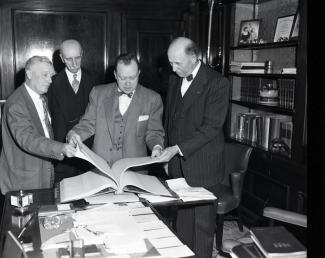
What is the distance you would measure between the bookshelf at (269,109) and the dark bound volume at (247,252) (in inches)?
85.5

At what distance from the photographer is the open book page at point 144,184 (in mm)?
2252

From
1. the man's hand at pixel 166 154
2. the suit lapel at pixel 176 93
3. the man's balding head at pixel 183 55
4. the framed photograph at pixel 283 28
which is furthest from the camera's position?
the framed photograph at pixel 283 28

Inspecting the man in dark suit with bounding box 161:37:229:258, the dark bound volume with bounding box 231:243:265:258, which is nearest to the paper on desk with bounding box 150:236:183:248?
the dark bound volume with bounding box 231:243:265:258

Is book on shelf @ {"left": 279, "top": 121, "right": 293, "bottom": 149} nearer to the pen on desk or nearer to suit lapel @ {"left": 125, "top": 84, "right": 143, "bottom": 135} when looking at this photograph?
suit lapel @ {"left": 125, "top": 84, "right": 143, "bottom": 135}

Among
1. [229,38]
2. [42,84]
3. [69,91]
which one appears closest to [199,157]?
[42,84]

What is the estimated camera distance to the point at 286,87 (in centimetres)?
405

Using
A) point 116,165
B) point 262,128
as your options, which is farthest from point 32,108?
point 262,128

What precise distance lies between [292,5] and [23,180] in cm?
321

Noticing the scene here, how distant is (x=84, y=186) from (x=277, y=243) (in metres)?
1.18

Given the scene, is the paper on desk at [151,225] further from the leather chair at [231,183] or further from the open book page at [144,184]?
the leather chair at [231,183]

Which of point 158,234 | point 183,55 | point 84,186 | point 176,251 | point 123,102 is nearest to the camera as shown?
A: point 176,251

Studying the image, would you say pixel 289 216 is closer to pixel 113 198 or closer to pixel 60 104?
pixel 113 198

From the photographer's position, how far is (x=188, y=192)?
2.40m

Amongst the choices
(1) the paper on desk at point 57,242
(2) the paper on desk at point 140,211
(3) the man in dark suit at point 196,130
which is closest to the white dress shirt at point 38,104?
(3) the man in dark suit at point 196,130
